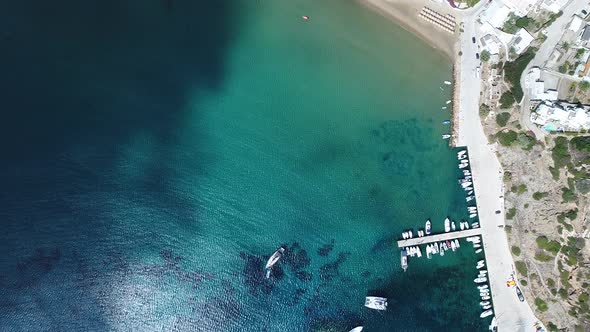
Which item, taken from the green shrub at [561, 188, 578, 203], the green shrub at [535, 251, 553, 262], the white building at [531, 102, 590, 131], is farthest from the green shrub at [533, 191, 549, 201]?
the white building at [531, 102, 590, 131]

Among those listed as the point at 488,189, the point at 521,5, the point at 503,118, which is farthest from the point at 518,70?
the point at 488,189

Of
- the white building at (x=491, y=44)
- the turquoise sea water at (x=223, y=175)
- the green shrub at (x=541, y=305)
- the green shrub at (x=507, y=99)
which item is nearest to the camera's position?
the green shrub at (x=541, y=305)

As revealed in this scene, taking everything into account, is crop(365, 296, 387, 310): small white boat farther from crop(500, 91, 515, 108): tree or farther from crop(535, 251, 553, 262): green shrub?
crop(500, 91, 515, 108): tree

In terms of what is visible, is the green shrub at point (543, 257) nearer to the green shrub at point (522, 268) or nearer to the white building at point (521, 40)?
the green shrub at point (522, 268)

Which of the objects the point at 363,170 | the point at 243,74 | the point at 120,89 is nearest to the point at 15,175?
the point at 120,89

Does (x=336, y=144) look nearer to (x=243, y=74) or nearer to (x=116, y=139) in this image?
(x=243, y=74)

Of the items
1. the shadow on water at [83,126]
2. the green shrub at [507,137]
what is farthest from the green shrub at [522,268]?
the shadow on water at [83,126]

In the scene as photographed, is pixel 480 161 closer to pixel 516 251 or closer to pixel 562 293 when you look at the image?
pixel 516 251

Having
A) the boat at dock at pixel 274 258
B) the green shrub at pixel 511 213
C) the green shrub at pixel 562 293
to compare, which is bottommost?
the boat at dock at pixel 274 258
